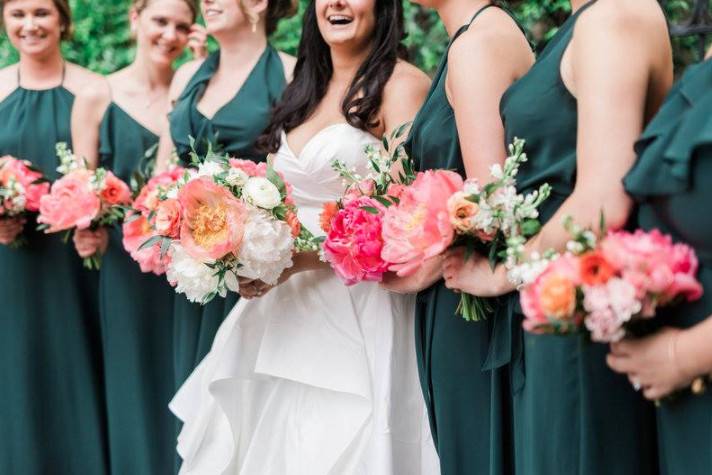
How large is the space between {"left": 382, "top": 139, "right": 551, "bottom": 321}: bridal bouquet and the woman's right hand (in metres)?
2.79

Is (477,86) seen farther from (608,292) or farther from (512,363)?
(608,292)

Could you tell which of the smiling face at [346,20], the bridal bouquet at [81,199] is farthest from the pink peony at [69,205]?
the smiling face at [346,20]

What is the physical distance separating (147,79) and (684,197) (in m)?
4.03

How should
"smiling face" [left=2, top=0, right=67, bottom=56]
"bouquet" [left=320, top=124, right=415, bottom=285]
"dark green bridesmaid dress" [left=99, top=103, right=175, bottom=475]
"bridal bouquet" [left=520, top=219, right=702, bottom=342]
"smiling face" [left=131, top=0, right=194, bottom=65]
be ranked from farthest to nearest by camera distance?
"smiling face" [left=131, top=0, right=194, bottom=65], "smiling face" [left=2, top=0, right=67, bottom=56], "dark green bridesmaid dress" [left=99, top=103, right=175, bottom=475], "bouquet" [left=320, top=124, right=415, bottom=285], "bridal bouquet" [left=520, top=219, right=702, bottom=342]

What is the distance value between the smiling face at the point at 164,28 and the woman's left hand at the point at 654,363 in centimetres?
391

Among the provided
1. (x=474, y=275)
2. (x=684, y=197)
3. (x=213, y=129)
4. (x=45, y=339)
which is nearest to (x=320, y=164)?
(x=213, y=129)

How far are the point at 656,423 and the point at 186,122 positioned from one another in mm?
2834

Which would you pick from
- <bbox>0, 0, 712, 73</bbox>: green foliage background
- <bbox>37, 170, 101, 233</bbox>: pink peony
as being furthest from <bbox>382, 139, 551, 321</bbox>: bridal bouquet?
<bbox>37, 170, 101, 233</bbox>: pink peony

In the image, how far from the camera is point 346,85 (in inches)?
163

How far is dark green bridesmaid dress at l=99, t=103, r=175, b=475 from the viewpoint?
17.8 feet

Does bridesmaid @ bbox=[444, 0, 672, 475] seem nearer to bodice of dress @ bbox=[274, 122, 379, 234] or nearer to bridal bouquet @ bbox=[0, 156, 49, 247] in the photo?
bodice of dress @ bbox=[274, 122, 379, 234]

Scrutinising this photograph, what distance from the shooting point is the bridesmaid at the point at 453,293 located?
3.15 metres

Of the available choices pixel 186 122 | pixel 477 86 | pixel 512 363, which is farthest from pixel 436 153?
pixel 186 122

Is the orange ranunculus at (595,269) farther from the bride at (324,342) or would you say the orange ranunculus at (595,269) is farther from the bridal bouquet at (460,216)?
the bride at (324,342)
